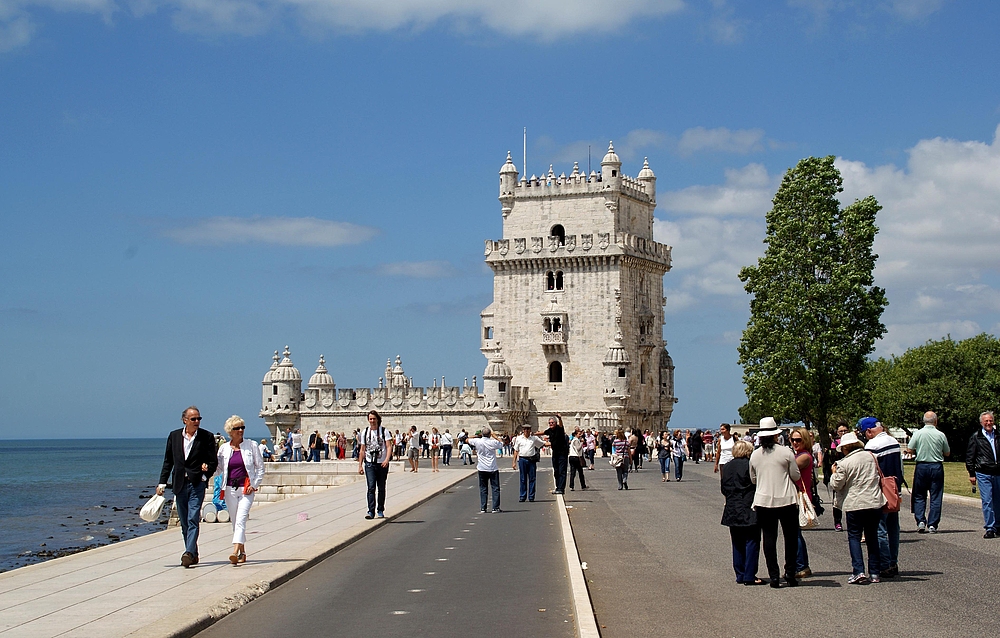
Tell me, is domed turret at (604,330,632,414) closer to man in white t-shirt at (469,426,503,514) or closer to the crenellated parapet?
the crenellated parapet

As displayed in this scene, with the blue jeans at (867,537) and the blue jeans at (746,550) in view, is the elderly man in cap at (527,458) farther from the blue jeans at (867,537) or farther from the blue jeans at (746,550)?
the blue jeans at (867,537)

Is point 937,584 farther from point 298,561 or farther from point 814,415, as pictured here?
point 814,415

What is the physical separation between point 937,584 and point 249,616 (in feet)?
23.1

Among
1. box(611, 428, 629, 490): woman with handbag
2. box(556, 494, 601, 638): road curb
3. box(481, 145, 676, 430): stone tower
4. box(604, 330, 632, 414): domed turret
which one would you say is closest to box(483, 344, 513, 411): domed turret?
box(481, 145, 676, 430): stone tower

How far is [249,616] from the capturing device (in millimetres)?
10758

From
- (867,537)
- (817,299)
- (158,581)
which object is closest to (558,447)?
(867,537)

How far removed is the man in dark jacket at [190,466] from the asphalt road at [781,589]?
4498 millimetres

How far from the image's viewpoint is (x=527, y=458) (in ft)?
83.5

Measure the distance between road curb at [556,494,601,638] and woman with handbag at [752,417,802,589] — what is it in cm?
196

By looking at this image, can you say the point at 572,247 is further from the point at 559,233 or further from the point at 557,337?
the point at 557,337

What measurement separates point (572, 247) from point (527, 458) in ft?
133

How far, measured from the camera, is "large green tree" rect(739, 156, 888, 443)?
41.2 m

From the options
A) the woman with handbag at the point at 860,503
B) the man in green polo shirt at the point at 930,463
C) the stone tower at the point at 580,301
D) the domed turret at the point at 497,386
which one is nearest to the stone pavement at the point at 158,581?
the woman with handbag at the point at 860,503

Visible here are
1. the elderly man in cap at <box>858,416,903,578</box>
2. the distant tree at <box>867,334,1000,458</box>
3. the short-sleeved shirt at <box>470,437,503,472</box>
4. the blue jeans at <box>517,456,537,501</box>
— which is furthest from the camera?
the distant tree at <box>867,334,1000,458</box>
